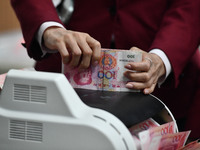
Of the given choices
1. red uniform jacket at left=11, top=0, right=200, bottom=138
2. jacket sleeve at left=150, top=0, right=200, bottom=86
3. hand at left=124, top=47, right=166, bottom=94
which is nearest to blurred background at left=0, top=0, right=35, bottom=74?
red uniform jacket at left=11, top=0, right=200, bottom=138

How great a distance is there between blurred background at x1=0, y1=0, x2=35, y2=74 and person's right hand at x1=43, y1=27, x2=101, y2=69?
2.75m

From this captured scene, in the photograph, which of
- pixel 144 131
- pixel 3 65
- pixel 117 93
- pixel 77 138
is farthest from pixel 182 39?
pixel 3 65

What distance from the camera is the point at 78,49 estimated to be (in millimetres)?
969

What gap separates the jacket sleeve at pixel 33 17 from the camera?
3.84 feet

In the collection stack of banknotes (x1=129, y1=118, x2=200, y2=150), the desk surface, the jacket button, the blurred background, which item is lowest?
the blurred background

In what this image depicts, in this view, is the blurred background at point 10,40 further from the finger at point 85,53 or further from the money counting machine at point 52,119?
the money counting machine at point 52,119

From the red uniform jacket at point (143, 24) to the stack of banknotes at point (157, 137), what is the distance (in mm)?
393

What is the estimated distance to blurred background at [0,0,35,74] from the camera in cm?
381

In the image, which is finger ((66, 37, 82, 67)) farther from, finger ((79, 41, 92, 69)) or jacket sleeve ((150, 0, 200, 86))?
jacket sleeve ((150, 0, 200, 86))

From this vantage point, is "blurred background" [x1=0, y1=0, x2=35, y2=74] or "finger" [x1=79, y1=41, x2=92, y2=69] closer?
"finger" [x1=79, y1=41, x2=92, y2=69]

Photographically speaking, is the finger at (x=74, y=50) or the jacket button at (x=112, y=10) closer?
the finger at (x=74, y=50)

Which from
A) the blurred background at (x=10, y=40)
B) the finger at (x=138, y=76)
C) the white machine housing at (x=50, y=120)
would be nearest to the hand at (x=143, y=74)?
the finger at (x=138, y=76)

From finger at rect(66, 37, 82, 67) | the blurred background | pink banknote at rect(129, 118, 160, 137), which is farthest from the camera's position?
the blurred background

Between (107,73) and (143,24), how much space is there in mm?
439
